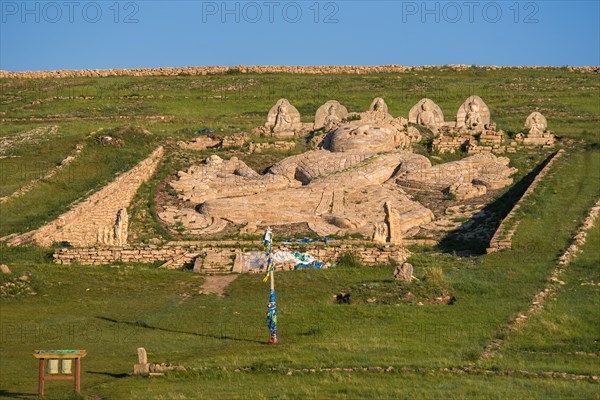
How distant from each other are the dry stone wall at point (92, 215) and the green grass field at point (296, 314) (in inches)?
23.3

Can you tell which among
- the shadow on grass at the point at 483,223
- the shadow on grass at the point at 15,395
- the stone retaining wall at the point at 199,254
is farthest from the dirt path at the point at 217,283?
the shadow on grass at the point at 15,395

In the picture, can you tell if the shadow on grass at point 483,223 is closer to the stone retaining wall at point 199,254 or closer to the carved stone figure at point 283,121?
the stone retaining wall at point 199,254

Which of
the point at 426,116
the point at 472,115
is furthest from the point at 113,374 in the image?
the point at 472,115

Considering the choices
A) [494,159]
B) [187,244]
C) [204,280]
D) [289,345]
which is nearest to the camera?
[289,345]

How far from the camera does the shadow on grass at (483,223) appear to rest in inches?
1575

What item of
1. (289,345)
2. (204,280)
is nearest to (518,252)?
(204,280)

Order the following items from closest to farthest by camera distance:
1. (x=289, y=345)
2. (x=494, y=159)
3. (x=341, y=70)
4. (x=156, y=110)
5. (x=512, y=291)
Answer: (x=289, y=345) → (x=512, y=291) → (x=494, y=159) → (x=156, y=110) → (x=341, y=70)

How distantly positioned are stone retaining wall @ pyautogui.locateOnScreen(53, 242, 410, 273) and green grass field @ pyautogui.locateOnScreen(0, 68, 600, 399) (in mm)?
621

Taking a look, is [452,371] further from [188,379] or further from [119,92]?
[119,92]

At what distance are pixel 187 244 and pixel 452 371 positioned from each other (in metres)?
16.2

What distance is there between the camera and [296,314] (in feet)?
102

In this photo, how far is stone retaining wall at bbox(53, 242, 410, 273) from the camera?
3688 cm

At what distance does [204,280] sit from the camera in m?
35.6

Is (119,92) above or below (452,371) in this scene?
above
